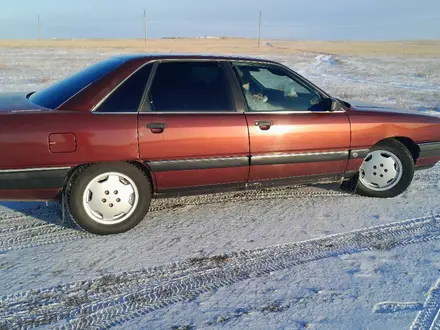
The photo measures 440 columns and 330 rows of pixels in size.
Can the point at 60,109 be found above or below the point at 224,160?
above

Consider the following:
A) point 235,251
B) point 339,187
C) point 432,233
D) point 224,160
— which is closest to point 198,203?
point 224,160

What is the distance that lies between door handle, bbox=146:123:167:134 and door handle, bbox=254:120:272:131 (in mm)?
901

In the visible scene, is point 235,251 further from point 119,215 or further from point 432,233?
point 432,233

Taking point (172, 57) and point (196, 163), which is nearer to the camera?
point (196, 163)

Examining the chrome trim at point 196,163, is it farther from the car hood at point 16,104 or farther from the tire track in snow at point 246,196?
the car hood at point 16,104

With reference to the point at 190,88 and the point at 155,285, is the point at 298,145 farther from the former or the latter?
the point at 155,285

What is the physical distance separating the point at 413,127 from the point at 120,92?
3.23 metres

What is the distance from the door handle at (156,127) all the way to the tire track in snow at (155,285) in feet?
3.74

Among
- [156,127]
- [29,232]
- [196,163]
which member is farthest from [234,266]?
[29,232]

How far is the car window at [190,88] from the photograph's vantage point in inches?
141

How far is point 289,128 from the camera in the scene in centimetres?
392

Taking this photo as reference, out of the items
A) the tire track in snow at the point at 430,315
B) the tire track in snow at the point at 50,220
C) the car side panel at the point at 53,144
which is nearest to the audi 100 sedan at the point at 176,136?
the car side panel at the point at 53,144

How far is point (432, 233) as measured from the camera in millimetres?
3648

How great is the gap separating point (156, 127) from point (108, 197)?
2.44 feet
